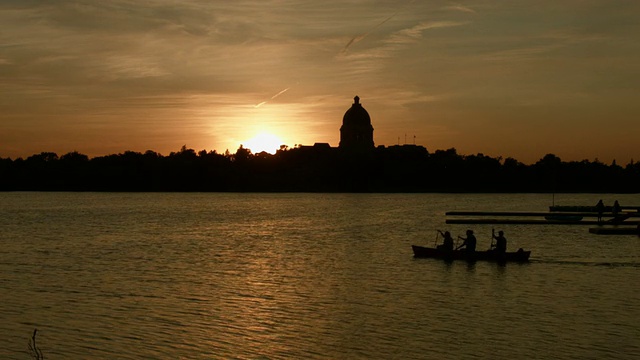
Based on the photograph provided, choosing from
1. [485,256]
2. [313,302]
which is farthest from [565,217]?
[313,302]

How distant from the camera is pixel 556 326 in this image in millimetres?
31203

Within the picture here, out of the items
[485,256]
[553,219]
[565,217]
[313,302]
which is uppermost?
[565,217]

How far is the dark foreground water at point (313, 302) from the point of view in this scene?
27.8 metres

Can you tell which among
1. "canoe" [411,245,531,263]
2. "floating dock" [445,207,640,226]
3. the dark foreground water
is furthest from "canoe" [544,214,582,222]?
"canoe" [411,245,531,263]

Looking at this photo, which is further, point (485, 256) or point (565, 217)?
point (565, 217)

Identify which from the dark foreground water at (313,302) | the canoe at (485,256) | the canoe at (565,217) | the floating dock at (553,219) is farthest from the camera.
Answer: the canoe at (565,217)

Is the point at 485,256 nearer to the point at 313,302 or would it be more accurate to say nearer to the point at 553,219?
the point at 313,302

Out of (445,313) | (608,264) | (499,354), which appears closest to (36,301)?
(445,313)

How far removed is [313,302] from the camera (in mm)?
37469

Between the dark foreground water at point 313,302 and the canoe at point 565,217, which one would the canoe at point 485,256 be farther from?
the canoe at point 565,217

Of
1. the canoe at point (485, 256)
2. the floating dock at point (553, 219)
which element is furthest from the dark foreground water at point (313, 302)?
the floating dock at point (553, 219)

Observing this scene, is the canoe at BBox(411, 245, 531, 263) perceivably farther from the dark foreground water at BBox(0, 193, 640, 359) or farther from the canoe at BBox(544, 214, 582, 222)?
the canoe at BBox(544, 214, 582, 222)

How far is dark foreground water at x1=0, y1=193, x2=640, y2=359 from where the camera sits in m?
27.8

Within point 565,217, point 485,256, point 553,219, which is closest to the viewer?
point 485,256
